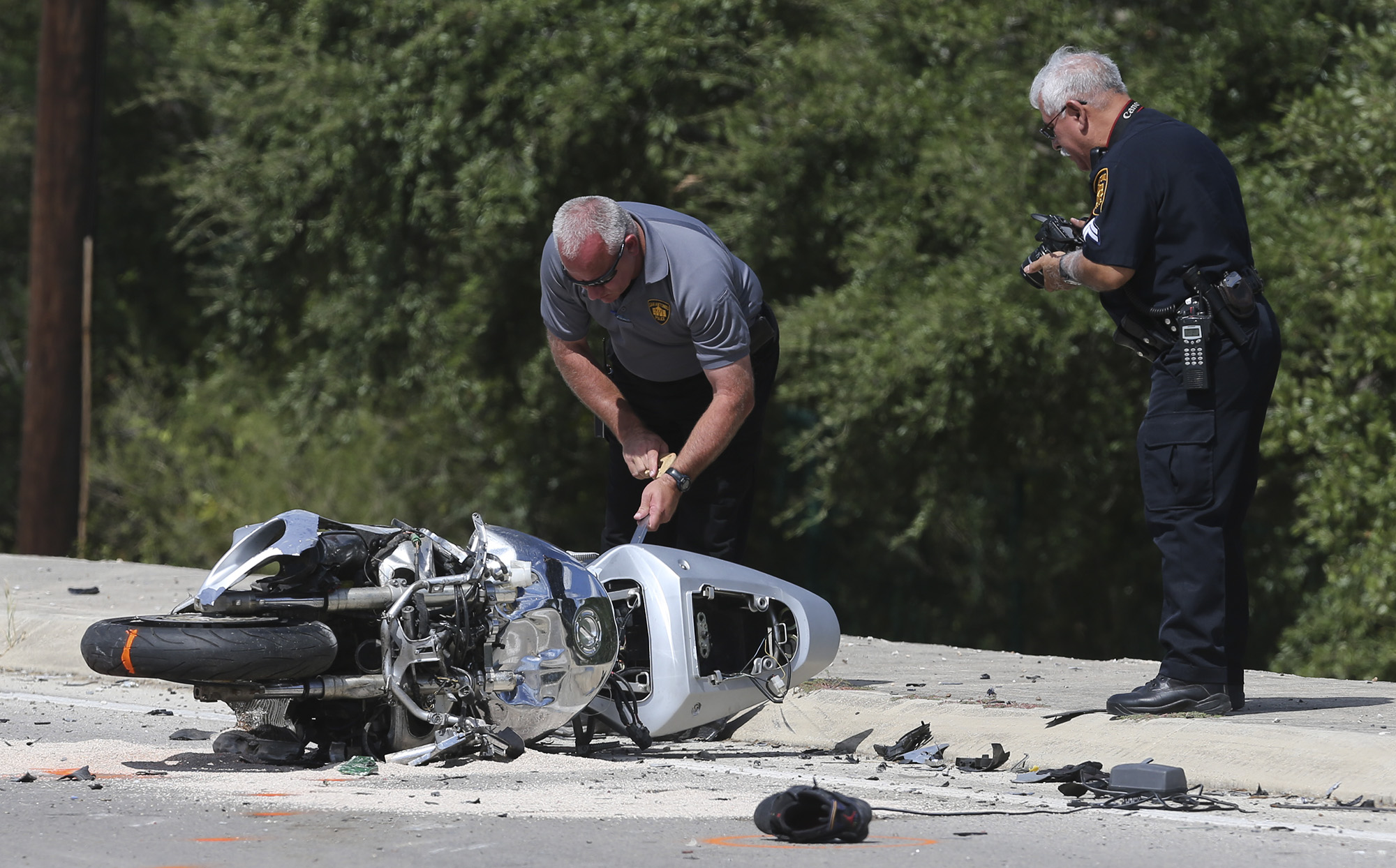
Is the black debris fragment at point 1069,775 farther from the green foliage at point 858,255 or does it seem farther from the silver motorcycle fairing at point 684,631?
the green foliage at point 858,255

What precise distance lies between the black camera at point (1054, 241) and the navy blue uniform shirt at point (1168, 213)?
25cm

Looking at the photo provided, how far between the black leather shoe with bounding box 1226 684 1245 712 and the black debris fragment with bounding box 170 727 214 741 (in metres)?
3.57

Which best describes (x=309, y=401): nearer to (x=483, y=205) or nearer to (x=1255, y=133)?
(x=483, y=205)

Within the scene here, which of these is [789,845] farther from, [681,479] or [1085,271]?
[1085,271]

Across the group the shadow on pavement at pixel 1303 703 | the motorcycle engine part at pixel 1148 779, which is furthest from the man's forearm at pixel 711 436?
the shadow on pavement at pixel 1303 703

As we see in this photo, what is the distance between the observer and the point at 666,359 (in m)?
6.28

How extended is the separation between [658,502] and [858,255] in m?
6.49

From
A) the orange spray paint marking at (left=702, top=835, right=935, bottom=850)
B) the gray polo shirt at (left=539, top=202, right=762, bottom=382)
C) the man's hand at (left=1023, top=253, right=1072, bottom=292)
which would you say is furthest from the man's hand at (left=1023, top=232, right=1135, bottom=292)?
the orange spray paint marking at (left=702, top=835, right=935, bottom=850)

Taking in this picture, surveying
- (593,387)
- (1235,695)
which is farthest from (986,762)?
(593,387)

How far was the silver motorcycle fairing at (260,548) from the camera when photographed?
16.2 feet

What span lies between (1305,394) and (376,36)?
799 cm

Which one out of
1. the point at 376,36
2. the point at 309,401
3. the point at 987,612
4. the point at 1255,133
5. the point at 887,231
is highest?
the point at 376,36

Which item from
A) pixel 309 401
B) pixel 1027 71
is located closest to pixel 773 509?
pixel 309 401

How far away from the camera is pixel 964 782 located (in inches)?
206
